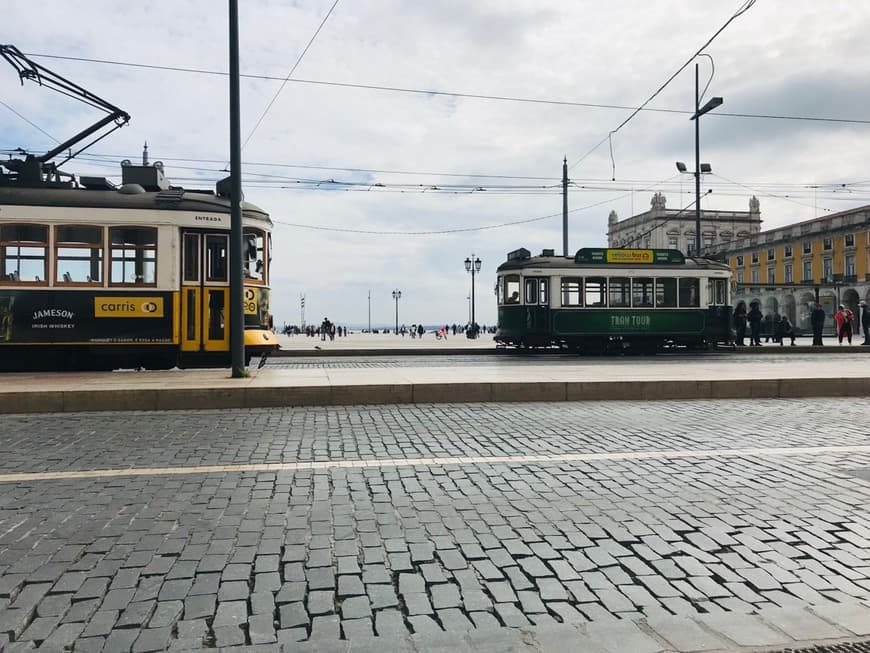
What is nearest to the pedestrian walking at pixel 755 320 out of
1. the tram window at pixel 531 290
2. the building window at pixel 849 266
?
the tram window at pixel 531 290

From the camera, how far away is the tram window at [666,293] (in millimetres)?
20922

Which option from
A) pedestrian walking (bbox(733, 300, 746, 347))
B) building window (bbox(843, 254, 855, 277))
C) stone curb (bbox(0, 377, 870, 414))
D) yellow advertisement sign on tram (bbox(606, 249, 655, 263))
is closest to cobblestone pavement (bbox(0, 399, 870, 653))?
stone curb (bbox(0, 377, 870, 414))

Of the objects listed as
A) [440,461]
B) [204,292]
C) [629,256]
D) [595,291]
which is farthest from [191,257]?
[629,256]

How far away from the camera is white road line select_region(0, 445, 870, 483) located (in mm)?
4703

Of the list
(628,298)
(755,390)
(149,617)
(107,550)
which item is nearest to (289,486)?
(107,550)

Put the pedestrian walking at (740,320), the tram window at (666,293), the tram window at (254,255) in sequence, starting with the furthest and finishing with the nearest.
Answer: the pedestrian walking at (740,320), the tram window at (666,293), the tram window at (254,255)

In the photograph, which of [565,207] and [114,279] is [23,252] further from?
[565,207]

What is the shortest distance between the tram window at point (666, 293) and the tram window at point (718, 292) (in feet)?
4.85

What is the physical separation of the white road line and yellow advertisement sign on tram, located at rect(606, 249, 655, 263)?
15.4m

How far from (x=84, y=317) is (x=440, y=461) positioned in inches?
353

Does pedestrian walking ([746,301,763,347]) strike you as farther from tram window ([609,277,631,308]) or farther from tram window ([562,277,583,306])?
tram window ([562,277,583,306])

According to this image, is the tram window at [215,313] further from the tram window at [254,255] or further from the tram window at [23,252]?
the tram window at [23,252]

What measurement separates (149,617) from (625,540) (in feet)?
7.54

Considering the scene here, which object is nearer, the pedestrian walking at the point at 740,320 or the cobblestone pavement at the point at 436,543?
the cobblestone pavement at the point at 436,543
